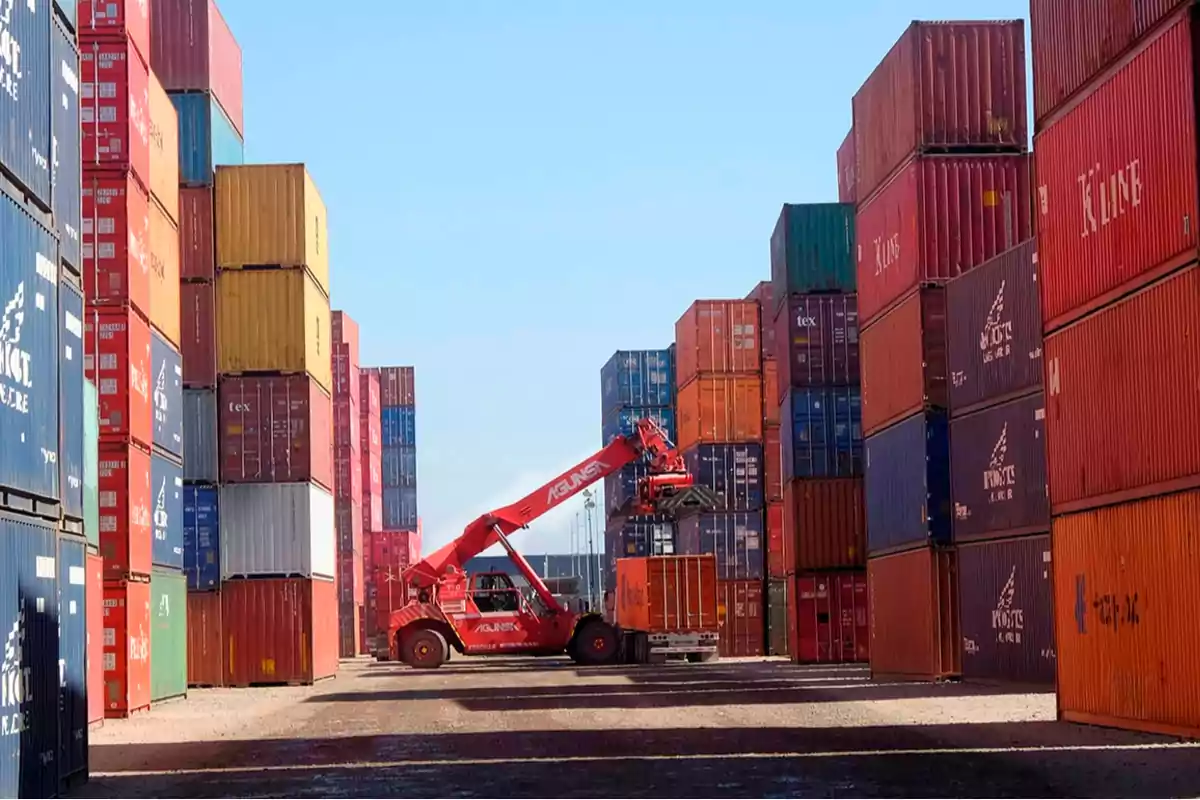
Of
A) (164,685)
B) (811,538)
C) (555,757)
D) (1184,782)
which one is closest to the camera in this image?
(1184,782)

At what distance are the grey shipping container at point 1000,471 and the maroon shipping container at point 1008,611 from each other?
0.30m

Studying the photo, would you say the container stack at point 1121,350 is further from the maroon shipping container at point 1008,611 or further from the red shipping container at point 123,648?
the red shipping container at point 123,648

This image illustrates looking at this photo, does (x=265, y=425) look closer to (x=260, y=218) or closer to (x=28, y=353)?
(x=260, y=218)

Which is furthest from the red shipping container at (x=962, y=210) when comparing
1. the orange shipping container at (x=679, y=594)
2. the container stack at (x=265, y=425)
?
the orange shipping container at (x=679, y=594)

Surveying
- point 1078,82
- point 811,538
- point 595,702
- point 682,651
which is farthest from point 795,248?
point 1078,82

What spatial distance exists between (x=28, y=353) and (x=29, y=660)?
267 centimetres

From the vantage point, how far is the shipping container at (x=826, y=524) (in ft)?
163

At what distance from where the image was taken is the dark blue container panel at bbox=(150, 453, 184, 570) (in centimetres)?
3412

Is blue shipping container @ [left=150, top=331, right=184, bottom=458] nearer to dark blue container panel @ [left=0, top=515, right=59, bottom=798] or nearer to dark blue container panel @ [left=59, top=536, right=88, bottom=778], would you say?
dark blue container panel @ [left=59, top=536, right=88, bottom=778]

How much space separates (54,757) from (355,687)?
77.6 ft

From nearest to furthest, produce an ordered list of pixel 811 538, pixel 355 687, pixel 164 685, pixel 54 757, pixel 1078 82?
pixel 54 757 < pixel 1078 82 < pixel 164 685 < pixel 355 687 < pixel 811 538

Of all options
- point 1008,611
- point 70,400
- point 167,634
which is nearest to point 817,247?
point 1008,611

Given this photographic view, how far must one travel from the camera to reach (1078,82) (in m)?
24.3

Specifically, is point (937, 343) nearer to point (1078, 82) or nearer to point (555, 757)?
point (1078, 82)
